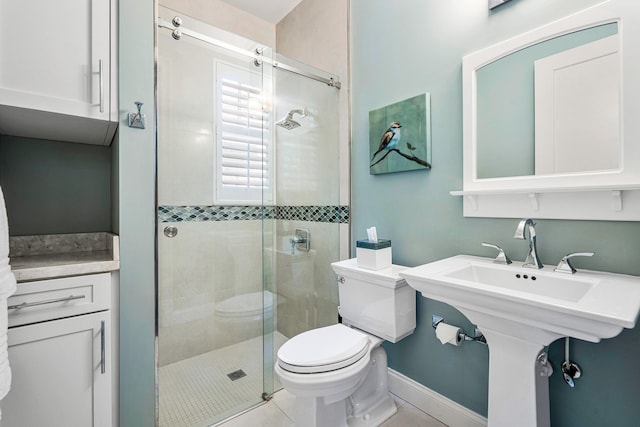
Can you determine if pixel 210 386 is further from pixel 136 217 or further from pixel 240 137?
pixel 240 137

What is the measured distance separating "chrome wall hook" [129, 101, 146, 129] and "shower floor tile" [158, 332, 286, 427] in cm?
119

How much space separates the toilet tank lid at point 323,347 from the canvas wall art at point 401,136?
965 mm

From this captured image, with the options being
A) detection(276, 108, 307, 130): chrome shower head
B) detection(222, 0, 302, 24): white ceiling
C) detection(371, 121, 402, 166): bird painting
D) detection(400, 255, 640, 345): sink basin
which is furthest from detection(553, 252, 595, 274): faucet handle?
detection(222, 0, 302, 24): white ceiling

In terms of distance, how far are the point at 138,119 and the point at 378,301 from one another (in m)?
1.44

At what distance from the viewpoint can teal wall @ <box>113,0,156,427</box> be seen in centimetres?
127

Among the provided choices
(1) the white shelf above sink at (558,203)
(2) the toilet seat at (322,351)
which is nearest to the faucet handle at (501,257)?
(1) the white shelf above sink at (558,203)

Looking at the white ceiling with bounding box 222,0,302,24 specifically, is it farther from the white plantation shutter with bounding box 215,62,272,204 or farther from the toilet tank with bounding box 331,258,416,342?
the toilet tank with bounding box 331,258,416,342

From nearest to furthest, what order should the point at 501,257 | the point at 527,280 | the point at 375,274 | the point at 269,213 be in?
the point at 527,280 → the point at 501,257 → the point at 375,274 → the point at 269,213

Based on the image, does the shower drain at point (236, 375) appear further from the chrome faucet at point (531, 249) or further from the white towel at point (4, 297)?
the chrome faucet at point (531, 249)

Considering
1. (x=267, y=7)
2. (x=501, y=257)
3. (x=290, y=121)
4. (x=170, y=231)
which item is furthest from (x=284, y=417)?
(x=267, y=7)

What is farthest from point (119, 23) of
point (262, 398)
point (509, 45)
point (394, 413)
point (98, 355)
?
point (394, 413)

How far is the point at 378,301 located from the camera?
5.07 feet

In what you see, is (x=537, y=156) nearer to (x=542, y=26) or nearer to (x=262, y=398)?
(x=542, y=26)

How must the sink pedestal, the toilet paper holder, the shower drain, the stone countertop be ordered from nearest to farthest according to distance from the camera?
the sink pedestal < the stone countertop < the toilet paper holder < the shower drain
